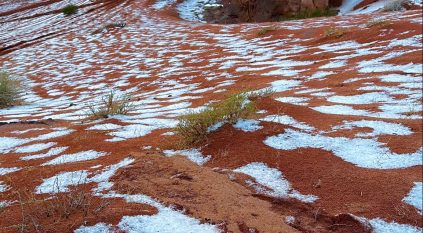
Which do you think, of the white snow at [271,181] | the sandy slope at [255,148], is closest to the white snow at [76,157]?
the sandy slope at [255,148]

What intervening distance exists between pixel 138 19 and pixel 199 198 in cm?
1549

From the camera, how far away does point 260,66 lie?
7699 millimetres

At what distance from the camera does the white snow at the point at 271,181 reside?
8.72 ft

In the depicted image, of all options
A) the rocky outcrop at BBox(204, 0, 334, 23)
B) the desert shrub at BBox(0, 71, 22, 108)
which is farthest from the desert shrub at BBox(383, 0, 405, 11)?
the desert shrub at BBox(0, 71, 22, 108)

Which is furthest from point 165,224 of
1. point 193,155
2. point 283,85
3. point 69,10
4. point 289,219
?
point 69,10

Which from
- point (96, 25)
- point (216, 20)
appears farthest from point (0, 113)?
point (216, 20)

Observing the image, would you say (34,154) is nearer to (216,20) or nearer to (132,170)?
(132,170)

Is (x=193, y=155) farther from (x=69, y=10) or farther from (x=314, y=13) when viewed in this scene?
(x=69, y=10)

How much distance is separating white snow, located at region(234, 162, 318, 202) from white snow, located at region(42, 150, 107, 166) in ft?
3.67

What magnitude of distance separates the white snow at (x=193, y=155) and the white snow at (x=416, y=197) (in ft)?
4.09

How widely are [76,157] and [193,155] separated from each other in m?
0.88

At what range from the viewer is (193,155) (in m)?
3.27

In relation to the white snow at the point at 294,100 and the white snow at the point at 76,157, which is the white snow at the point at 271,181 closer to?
the white snow at the point at 76,157

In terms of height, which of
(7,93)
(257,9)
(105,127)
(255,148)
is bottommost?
(7,93)
